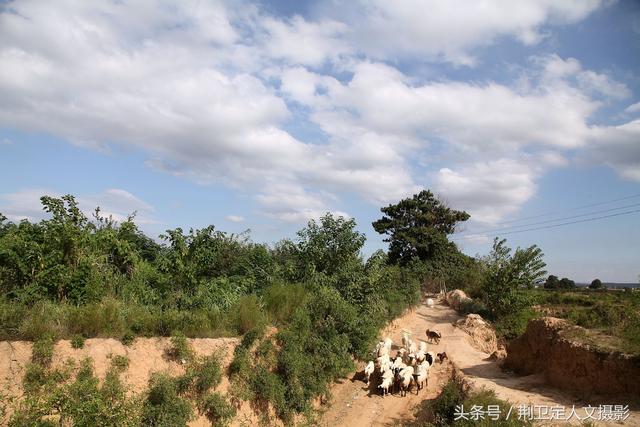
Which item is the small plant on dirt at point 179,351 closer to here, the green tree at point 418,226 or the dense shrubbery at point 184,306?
the dense shrubbery at point 184,306

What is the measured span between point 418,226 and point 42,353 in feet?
121

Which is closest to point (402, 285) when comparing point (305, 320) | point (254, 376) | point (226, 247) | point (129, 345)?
point (226, 247)

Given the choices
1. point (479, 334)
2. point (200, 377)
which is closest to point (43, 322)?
point (200, 377)

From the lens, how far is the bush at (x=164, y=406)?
8055 millimetres

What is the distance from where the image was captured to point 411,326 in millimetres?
22125

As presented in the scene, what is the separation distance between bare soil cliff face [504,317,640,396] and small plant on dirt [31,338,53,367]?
38.5ft

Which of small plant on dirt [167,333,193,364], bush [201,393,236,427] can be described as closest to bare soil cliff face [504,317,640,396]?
bush [201,393,236,427]

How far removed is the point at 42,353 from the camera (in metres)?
8.05

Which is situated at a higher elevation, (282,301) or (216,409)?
(282,301)

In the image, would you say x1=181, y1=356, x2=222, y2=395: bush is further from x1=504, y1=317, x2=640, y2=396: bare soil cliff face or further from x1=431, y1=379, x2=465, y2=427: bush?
x1=504, y1=317, x2=640, y2=396: bare soil cliff face

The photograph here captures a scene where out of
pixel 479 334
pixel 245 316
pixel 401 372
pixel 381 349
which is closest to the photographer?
pixel 245 316

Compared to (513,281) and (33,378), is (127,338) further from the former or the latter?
(513,281)

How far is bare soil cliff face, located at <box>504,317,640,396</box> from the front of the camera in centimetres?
941

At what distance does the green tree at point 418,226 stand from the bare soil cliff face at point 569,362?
26688 millimetres
